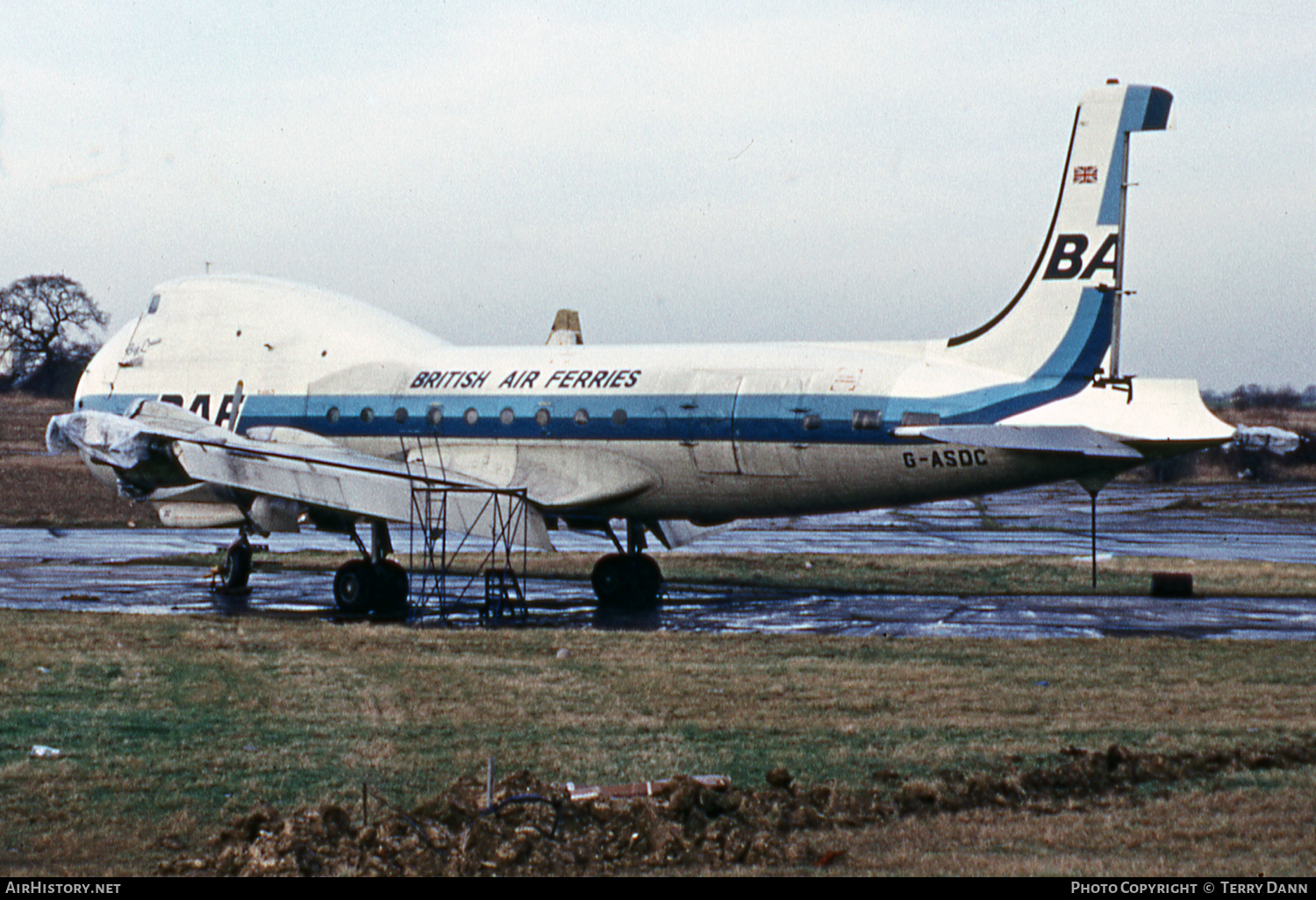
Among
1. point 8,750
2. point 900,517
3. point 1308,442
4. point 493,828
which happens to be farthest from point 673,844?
point 1308,442

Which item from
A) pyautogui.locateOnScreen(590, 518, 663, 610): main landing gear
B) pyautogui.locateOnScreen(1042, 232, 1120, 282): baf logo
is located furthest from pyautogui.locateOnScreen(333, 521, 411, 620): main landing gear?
pyautogui.locateOnScreen(1042, 232, 1120, 282): baf logo

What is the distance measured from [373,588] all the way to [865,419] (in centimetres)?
917

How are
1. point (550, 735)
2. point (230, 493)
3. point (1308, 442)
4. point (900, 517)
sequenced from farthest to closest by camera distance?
point (1308, 442) → point (900, 517) → point (230, 493) → point (550, 735)

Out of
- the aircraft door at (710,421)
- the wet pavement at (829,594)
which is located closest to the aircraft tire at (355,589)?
the wet pavement at (829,594)

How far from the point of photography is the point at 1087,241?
23016 mm

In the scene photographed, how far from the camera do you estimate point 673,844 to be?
8.95m

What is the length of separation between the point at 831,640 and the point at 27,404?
87.2 m

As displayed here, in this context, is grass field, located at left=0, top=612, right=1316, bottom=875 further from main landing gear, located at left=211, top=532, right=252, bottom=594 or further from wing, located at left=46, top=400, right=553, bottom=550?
main landing gear, located at left=211, top=532, right=252, bottom=594

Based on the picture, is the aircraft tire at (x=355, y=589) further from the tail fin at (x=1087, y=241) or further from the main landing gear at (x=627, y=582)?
the tail fin at (x=1087, y=241)

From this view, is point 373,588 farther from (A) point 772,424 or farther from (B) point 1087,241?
(B) point 1087,241

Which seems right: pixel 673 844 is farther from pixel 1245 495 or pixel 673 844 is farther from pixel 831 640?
pixel 1245 495

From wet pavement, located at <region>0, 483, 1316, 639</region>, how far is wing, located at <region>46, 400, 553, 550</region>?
1.99 m

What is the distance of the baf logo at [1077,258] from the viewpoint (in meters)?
22.8

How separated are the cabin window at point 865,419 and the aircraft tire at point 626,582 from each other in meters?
5.70
